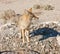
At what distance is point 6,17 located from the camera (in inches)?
719

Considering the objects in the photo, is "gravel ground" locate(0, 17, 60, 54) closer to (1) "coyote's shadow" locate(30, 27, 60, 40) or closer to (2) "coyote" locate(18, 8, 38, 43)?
(1) "coyote's shadow" locate(30, 27, 60, 40)

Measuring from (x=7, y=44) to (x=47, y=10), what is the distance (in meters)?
9.69

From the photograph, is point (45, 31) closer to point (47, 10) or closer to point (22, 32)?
point (22, 32)

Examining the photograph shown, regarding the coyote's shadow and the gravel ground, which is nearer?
the gravel ground

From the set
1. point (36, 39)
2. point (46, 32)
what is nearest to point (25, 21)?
point (36, 39)

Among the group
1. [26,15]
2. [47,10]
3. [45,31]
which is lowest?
[47,10]

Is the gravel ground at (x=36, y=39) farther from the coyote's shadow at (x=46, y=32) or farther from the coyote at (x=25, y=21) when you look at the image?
the coyote at (x=25, y=21)

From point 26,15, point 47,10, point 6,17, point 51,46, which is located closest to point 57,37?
point 51,46

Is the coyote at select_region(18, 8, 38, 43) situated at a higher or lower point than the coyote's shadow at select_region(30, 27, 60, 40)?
higher

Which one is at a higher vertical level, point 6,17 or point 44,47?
point 44,47

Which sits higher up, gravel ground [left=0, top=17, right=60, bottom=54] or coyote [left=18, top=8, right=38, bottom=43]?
coyote [left=18, top=8, right=38, bottom=43]

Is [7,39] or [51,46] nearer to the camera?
[51,46]

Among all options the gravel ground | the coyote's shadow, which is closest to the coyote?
the gravel ground

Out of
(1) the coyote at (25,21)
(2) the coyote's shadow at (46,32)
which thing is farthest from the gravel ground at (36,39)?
(1) the coyote at (25,21)
